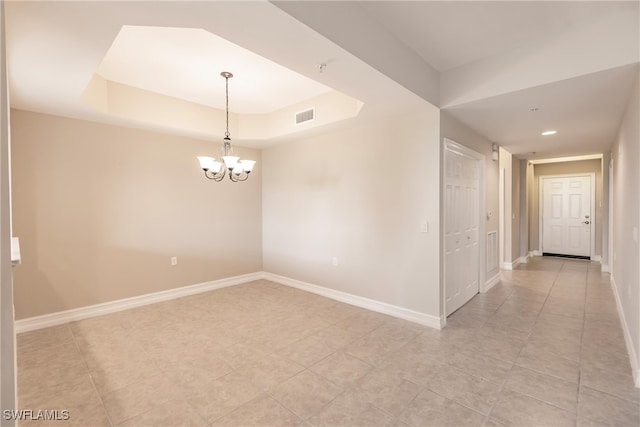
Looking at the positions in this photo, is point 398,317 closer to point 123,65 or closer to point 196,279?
point 196,279

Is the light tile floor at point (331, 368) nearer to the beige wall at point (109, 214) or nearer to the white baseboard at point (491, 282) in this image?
the beige wall at point (109, 214)

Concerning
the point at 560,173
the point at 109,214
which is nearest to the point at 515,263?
the point at 560,173

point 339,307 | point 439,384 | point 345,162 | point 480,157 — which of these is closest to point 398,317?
point 339,307

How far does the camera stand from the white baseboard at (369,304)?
3344mm

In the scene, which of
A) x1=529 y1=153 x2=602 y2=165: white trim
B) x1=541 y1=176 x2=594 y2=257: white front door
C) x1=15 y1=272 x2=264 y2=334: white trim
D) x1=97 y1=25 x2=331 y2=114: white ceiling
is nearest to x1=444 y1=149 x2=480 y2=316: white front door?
x1=97 y1=25 x2=331 y2=114: white ceiling

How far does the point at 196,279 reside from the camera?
4.66m

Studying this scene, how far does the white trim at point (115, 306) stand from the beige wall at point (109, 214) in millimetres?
71

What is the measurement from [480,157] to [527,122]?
761mm

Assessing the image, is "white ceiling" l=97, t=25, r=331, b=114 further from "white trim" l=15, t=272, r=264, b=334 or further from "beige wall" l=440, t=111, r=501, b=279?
"white trim" l=15, t=272, r=264, b=334

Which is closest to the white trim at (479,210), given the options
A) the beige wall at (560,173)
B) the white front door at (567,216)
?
the beige wall at (560,173)

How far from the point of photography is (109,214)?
12.7ft

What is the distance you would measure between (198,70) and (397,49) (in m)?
2.14

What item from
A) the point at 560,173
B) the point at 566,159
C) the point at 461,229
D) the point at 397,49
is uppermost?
the point at 397,49

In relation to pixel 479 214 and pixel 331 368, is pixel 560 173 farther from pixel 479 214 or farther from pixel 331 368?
pixel 331 368
